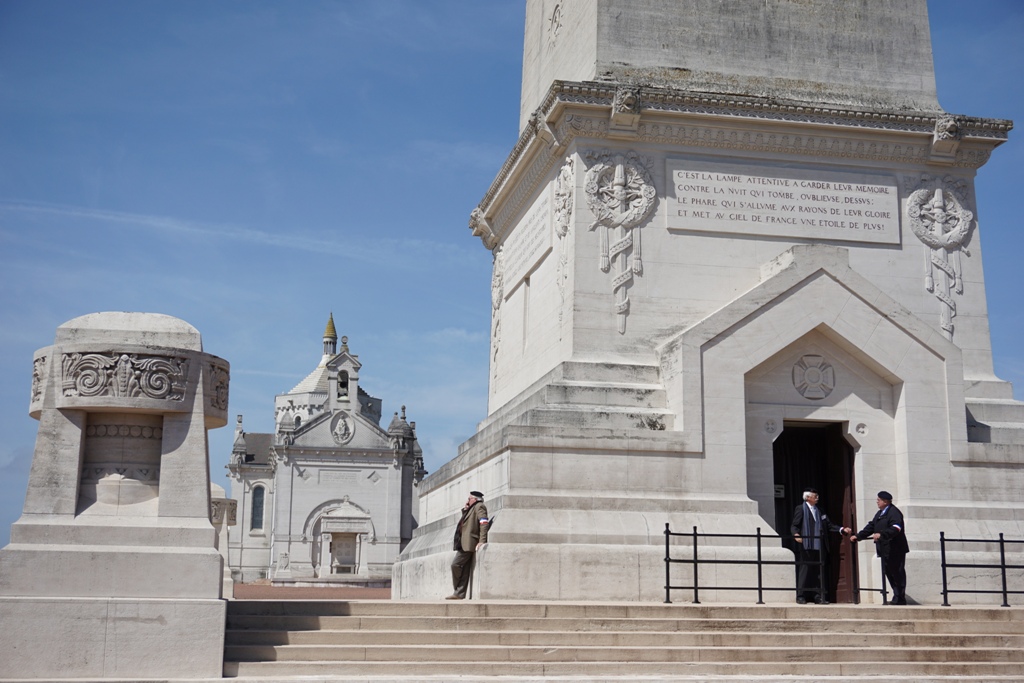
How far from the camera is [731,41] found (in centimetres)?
2041

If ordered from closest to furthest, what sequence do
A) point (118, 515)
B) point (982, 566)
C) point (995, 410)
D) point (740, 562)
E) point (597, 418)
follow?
point (118, 515) < point (740, 562) < point (982, 566) < point (597, 418) < point (995, 410)

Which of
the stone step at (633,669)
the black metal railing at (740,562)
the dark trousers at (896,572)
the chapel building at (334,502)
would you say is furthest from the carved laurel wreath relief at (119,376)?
the chapel building at (334,502)

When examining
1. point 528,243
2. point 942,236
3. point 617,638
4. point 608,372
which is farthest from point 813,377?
point 617,638

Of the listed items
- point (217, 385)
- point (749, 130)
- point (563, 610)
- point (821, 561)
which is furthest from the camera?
point (749, 130)

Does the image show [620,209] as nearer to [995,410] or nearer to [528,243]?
[528,243]

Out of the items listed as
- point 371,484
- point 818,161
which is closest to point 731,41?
point 818,161

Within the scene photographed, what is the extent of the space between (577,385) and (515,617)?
4929 millimetres

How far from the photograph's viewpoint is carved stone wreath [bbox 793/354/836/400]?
60.6 feet

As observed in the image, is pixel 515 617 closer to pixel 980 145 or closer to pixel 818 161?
pixel 818 161

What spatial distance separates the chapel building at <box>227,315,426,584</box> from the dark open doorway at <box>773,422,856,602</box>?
65915 millimetres

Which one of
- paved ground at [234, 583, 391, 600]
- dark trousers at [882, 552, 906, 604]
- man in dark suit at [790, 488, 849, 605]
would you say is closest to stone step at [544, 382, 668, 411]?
man in dark suit at [790, 488, 849, 605]

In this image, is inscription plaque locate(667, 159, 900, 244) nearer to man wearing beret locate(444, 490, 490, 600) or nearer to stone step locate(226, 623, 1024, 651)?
man wearing beret locate(444, 490, 490, 600)

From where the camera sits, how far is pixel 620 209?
1889 centimetres

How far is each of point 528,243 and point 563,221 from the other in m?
2.38
